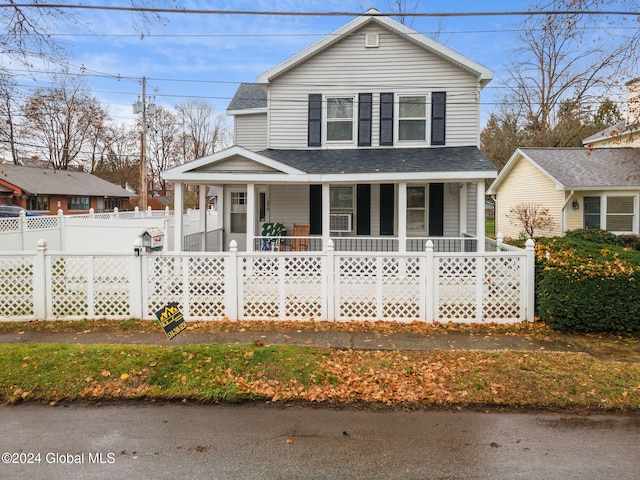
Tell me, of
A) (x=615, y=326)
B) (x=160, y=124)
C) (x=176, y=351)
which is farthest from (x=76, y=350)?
(x=160, y=124)

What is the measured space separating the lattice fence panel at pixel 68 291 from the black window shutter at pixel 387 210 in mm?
7460

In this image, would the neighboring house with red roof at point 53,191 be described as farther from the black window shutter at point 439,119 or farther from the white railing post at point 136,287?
the black window shutter at point 439,119

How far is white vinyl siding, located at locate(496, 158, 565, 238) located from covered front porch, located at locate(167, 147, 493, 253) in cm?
730

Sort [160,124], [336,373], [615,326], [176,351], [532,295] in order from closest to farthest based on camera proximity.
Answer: [336,373], [176,351], [615,326], [532,295], [160,124]

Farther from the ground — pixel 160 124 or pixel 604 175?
pixel 160 124

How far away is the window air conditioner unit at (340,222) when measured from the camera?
39.0 feet

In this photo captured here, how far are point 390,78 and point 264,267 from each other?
25.3 ft

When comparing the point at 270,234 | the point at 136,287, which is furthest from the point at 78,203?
the point at 136,287

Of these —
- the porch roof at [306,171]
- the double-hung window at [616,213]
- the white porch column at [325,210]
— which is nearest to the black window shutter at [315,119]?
the porch roof at [306,171]

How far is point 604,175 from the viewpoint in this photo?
54.7 ft

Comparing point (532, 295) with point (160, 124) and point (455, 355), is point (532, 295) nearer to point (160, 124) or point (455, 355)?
point (455, 355)

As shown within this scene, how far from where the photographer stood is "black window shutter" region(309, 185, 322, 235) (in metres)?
12.0

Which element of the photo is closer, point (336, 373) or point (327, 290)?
point (336, 373)

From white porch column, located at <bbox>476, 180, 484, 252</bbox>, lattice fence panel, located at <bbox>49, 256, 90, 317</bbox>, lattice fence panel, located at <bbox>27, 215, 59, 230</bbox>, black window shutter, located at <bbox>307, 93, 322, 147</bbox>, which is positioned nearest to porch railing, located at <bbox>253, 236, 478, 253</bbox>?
white porch column, located at <bbox>476, 180, 484, 252</bbox>
